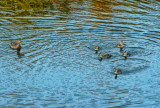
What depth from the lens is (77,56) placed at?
1555 centimetres

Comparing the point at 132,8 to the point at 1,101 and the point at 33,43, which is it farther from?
the point at 1,101

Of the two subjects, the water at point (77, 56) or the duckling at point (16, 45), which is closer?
the water at point (77, 56)

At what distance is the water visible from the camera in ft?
40.4

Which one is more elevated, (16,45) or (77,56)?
(16,45)

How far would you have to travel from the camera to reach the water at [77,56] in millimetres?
12328

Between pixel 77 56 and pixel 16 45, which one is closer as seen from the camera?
pixel 77 56

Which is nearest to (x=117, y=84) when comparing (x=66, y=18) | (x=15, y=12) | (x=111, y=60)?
(x=111, y=60)

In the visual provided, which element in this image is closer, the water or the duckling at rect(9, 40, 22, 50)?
the water

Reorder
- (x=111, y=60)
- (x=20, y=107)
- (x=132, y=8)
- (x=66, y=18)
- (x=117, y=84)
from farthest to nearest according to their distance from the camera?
(x=132, y=8) < (x=66, y=18) < (x=111, y=60) < (x=117, y=84) < (x=20, y=107)

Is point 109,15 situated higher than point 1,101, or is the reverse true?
point 109,15

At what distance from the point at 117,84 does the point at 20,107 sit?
3776 millimetres

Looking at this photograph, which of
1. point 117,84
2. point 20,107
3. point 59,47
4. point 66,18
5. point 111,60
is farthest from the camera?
point 66,18

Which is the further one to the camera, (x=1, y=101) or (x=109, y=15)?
(x=109, y=15)

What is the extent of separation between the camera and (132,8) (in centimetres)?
2373
